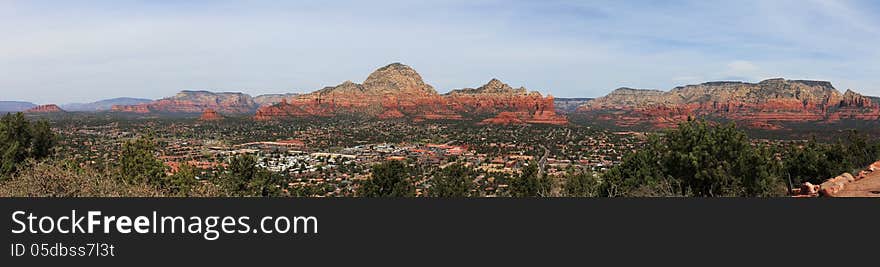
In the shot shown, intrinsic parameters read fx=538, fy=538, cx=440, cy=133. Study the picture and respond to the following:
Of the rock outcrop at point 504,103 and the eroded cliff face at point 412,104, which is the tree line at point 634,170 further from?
the eroded cliff face at point 412,104

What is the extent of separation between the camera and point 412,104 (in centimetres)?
17562

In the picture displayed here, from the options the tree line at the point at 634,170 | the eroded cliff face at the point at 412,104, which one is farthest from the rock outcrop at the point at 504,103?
the tree line at the point at 634,170

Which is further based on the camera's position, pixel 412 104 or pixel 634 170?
pixel 412 104

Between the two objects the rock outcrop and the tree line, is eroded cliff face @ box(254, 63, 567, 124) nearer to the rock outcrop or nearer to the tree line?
the rock outcrop

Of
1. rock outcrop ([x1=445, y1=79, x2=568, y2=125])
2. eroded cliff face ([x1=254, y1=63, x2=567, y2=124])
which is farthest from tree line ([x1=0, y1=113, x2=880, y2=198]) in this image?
eroded cliff face ([x1=254, y1=63, x2=567, y2=124])

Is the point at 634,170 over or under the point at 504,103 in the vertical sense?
under

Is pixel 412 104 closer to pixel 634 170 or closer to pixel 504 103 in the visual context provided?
pixel 504 103

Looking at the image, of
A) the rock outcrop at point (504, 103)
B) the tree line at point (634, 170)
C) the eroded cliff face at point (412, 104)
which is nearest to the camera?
the tree line at point (634, 170)

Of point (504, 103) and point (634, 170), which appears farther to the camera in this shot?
point (504, 103)

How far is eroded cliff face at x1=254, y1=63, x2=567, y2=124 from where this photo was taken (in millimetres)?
162500

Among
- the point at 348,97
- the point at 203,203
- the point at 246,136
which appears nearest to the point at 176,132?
the point at 246,136

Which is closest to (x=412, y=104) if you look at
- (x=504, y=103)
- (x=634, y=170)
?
(x=504, y=103)

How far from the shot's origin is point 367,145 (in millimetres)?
89625

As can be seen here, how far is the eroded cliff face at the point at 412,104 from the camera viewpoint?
162m
